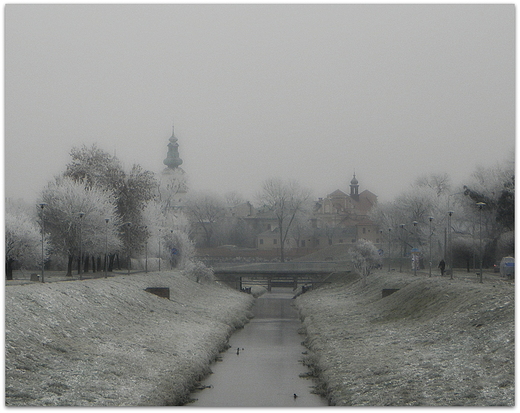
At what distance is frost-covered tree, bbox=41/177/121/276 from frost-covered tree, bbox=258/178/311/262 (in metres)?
45.4

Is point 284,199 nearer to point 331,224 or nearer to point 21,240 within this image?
point 331,224

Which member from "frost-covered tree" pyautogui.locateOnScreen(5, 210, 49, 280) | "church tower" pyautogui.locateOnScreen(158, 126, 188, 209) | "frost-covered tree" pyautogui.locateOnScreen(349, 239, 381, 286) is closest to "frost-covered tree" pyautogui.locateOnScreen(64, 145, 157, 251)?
"frost-covered tree" pyautogui.locateOnScreen(5, 210, 49, 280)

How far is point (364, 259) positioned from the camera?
210 feet

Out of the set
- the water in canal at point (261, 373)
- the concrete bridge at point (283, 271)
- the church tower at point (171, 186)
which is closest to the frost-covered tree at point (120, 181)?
the concrete bridge at point (283, 271)

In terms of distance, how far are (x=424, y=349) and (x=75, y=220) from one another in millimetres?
32428

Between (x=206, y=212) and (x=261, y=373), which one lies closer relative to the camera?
(x=261, y=373)

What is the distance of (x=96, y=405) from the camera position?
17.3 metres

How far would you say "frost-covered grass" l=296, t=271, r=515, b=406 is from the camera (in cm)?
1802

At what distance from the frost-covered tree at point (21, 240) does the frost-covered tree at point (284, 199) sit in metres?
49.9

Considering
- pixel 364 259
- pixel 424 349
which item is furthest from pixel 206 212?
pixel 424 349

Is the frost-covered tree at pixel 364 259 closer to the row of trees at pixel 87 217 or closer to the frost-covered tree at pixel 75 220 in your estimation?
the row of trees at pixel 87 217

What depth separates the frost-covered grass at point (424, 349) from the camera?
1802 centimetres

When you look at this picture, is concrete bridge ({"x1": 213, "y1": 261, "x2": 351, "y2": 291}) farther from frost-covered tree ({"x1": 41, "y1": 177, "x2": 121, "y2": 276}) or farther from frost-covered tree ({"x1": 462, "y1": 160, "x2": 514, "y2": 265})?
frost-covered tree ({"x1": 462, "y1": 160, "x2": 514, "y2": 265})

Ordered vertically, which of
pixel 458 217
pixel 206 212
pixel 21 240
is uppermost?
pixel 206 212
